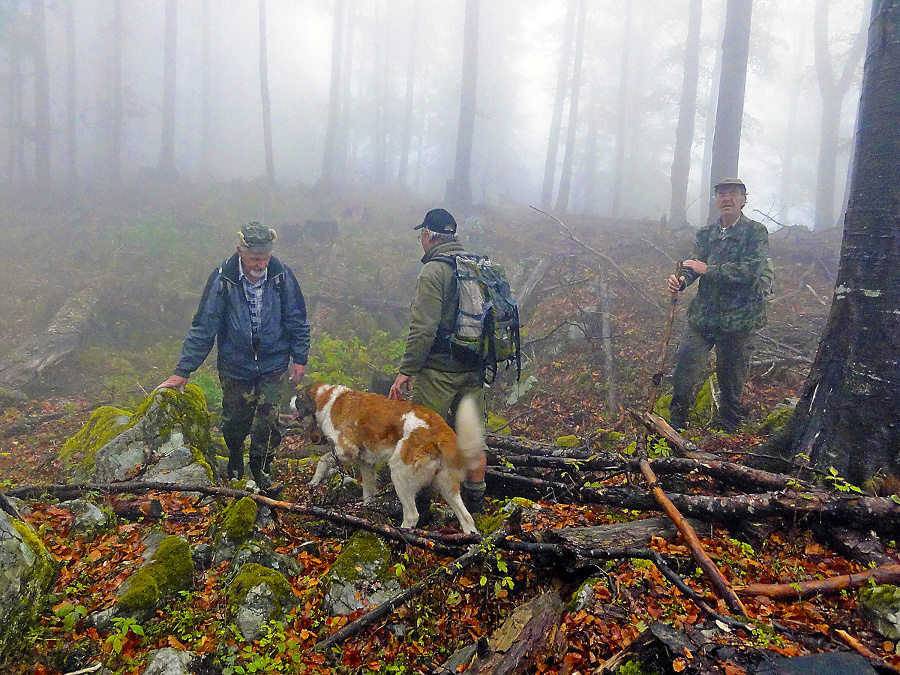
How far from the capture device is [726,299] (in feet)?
18.2

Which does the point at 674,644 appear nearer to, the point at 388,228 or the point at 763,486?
the point at 763,486

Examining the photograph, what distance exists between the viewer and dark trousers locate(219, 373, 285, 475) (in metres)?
5.24

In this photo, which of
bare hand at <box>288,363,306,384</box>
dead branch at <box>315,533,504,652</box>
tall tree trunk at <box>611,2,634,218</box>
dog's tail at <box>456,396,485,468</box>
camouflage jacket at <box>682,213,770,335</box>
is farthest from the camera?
tall tree trunk at <box>611,2,634,218</box>

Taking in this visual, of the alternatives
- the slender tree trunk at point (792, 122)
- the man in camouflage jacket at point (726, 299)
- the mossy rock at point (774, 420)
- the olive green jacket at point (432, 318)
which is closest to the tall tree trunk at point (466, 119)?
the man in camouflage jacket at point (726, 299)

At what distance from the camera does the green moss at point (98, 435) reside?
5523mm

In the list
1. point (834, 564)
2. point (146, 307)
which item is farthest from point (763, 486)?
point (146, 307)

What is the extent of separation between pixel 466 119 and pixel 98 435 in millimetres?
18376

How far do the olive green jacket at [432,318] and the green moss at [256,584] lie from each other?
2.01 meters

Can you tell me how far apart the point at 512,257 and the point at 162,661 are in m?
13.1

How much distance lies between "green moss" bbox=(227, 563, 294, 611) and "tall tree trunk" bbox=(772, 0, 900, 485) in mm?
4342

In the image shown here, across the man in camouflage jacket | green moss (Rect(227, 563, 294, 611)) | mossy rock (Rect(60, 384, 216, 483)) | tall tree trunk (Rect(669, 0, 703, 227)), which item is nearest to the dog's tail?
green moss (Rect(227, 563, 294, 611))

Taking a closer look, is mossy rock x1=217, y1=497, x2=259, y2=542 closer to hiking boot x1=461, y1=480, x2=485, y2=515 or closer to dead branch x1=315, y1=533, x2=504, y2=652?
dead branch x1=315, y1=533, x2=504, y2=652

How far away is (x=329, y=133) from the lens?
26.0 meters

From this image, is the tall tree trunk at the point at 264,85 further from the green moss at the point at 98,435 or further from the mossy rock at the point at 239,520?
the mossy rock at the point at 239,520
